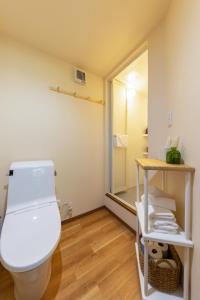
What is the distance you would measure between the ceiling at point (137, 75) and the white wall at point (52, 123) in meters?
0.42

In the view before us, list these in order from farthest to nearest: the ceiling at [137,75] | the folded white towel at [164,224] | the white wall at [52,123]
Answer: the ceiling at [137,75] → the white wall at [52,123] → the folded white towel at [164,224]

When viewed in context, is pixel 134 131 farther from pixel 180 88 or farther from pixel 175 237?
pixel 175 237

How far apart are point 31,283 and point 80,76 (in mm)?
2011

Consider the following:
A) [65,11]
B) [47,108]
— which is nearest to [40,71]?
[47,108]

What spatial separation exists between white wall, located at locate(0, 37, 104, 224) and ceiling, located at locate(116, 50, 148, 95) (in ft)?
1.37

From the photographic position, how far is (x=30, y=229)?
94 centimetres

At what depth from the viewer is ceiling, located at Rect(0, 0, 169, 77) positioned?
1031 mm

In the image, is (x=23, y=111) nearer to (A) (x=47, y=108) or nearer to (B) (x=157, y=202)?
(A) (x=47, y=108)

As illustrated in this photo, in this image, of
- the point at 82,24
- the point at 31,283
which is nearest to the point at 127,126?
the point at 82,24

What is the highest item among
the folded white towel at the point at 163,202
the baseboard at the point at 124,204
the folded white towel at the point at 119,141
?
the folded white towel at the point at 119,141

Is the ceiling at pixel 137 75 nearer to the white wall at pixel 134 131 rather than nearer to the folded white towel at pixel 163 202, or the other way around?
the white wall at pixel 134 131

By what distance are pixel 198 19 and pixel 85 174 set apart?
1730mm

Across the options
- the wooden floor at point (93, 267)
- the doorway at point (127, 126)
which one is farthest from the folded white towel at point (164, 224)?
the doorway at point (127, 126)

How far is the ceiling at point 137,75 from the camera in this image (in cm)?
172
